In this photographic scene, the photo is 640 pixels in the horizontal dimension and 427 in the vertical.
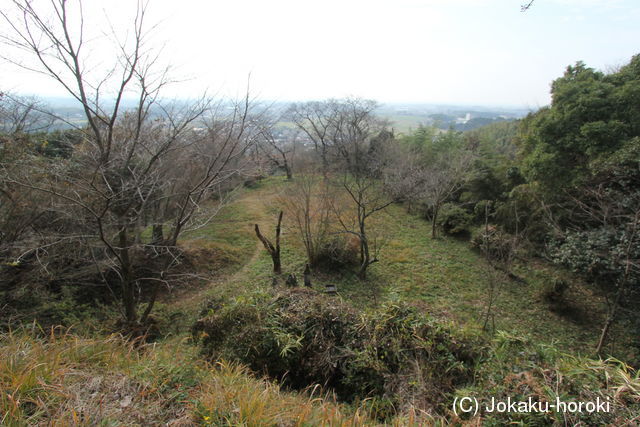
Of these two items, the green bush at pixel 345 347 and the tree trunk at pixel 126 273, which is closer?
the green bush at pixel 345 347

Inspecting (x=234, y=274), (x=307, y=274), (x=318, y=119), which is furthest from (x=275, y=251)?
(x=318, y=119)

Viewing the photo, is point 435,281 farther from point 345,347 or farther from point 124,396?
point 124,396

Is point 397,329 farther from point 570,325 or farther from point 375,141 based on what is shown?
point 375,141

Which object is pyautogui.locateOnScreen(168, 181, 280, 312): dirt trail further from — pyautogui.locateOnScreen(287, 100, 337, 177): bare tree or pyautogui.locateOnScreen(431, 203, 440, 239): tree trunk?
pyautogui.locateOnScreen(431, 203, 440, 239): tree trunk

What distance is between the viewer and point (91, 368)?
223cm

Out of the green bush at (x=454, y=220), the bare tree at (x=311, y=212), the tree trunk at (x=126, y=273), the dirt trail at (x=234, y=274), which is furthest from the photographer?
the green bush at (x=454, y=220)

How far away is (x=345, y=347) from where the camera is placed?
3295 millimetres

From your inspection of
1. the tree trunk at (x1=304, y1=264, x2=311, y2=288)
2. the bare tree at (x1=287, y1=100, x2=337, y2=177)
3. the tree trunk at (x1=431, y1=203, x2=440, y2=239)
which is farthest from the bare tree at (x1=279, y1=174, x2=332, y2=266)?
the bare tree at (x1=287, y1=100, x2=337, y2=177)

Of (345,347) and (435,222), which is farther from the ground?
(345,347)

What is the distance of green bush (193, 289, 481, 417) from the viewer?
2818 mm

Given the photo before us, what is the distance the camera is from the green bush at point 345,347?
9.25 ft

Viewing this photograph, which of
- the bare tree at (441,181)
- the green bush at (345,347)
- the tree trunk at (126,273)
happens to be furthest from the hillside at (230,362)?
the bare tree at (441,181)

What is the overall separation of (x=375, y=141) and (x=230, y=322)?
1556 cm

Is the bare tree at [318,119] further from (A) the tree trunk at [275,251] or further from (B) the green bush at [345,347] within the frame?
(B) the green bush at [345,347]
